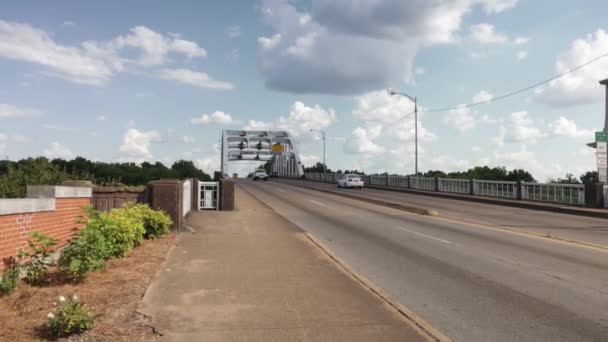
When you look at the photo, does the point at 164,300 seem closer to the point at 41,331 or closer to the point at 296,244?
the point at 41,331

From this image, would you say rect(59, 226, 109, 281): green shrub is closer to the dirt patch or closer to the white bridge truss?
the dirt patch

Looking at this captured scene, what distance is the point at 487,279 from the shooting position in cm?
859

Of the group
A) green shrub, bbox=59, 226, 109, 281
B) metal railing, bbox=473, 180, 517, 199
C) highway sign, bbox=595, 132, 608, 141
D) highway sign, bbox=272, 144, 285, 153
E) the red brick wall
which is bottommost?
green shrub, bbox=59, 226, 109, 281

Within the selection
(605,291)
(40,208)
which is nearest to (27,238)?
(40,208)

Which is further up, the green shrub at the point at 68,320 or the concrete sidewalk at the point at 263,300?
the green shrub at the point at 68,320

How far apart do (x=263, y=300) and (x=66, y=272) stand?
2.99 metres

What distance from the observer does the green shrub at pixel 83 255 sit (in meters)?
7.27

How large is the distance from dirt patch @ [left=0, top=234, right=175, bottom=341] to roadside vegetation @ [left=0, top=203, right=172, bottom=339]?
0.04ft

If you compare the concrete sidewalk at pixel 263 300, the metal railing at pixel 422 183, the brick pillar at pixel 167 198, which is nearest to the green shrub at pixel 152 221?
the brick pillar at pixel 167 198

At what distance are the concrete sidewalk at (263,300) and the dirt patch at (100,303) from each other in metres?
0.21

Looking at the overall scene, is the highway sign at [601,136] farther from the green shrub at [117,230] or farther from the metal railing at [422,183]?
the green shrub at [117,230]

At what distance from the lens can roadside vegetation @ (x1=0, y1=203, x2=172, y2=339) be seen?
16.8ft

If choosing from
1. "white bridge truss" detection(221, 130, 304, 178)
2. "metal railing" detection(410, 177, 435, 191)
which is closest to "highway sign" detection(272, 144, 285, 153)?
"white bridge truss" detection(221, 130, 304, 178)

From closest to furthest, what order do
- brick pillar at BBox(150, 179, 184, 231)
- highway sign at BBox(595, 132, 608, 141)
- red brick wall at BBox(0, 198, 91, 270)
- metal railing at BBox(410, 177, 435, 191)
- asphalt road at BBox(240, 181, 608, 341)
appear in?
asphalt road at BBox(240, 181, 608, 341) < red brick wall at BBox(0, 198, 91, 270) < brick pillar at BBox(150, 179, 184, 231) < highway sign at BBox(595, 132, 608, 141) < metal railing at BBox(410, 177, 435, 191)
